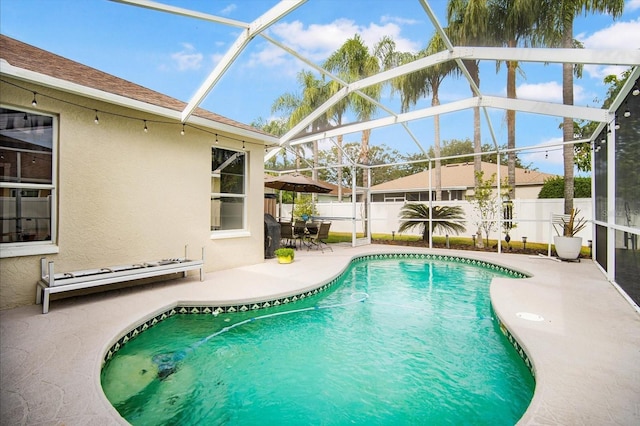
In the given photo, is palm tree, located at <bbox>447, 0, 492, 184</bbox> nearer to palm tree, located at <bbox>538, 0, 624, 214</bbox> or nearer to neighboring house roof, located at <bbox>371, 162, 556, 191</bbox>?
palm tree, located at <bbox>538, 0, 624, 214</bbox>

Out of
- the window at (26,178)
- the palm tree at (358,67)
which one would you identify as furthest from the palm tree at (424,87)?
the window at (26,178)

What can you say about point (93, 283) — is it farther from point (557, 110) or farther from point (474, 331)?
point (557, 110)

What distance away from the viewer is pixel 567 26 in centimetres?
938

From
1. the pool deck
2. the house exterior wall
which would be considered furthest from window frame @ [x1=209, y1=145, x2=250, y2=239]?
the pool deck

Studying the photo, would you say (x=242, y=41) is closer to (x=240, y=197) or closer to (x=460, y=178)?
(x=240, y=197)

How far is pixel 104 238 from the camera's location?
17.5 feet

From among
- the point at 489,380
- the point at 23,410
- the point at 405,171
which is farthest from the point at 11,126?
the point at 405,171

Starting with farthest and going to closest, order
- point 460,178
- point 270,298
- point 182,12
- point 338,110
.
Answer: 1. point 338,110
2. point 460,178
3. point 270,298
4. point 182,12

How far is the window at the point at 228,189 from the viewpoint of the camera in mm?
7254

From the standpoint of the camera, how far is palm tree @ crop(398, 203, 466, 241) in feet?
39.6

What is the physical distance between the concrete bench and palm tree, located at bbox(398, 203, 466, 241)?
30.5ft

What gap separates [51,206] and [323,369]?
4.85m

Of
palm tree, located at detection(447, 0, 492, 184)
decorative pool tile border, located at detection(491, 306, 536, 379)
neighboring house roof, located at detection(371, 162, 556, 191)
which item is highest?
palm tree, located at detection(447, 0, 492, 184)

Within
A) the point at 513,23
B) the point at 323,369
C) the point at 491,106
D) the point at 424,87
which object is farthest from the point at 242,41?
the point at 424,87
